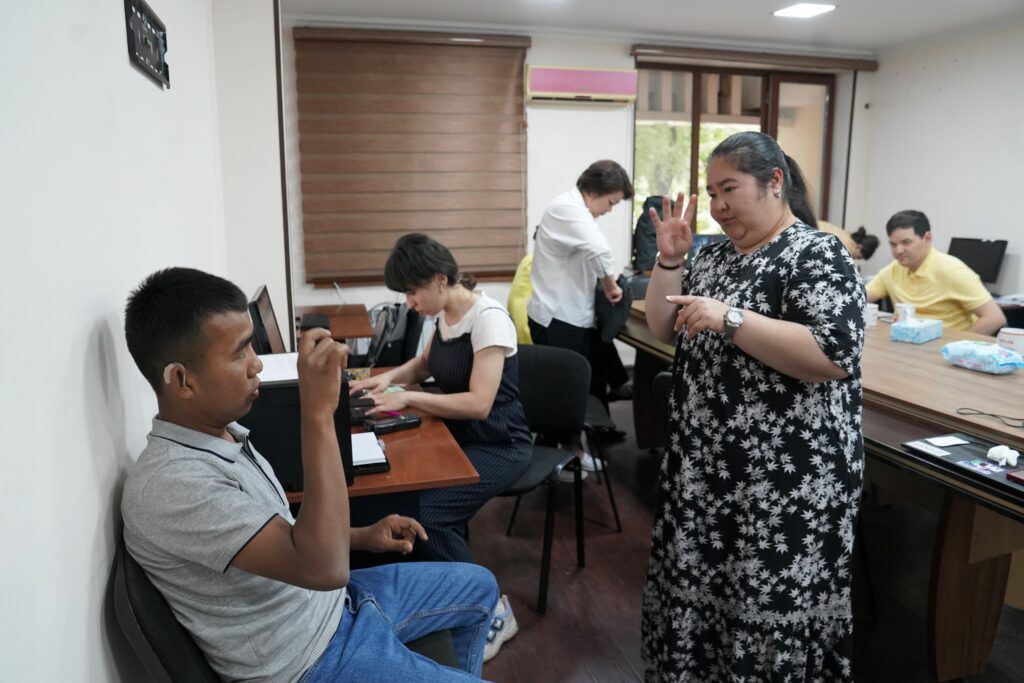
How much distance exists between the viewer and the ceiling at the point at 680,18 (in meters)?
4.52

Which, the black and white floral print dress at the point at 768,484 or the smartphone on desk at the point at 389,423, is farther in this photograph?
the smartphone on desk at the point at 389,423

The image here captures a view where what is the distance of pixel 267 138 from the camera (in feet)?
8.92

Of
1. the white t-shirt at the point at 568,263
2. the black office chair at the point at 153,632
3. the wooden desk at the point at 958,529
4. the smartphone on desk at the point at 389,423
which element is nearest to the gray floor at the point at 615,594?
the wooden desk at the point at 958,529

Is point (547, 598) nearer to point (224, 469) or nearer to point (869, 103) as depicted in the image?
point (224, 469)

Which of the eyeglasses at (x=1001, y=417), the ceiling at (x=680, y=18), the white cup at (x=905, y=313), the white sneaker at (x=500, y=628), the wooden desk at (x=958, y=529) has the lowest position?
the white sneaker at (x=500, y=628)

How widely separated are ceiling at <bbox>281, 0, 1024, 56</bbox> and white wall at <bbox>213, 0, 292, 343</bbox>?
2.03 meters

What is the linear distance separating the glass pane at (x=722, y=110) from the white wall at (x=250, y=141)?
4059mm

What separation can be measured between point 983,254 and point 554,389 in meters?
4.27

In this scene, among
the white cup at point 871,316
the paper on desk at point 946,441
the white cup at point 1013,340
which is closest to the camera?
the paper on desk at point 946,441

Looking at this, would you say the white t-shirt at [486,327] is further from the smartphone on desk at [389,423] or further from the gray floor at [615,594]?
the gray floor at [615,594]

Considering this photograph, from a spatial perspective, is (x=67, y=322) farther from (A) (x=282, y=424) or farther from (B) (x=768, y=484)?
(B) (x=768, y=484)

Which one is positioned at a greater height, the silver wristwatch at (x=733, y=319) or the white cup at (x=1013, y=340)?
the silver wristwatch at (x=733, y=319)

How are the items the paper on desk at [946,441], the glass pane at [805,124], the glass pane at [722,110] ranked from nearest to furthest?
the paper on desk at [946,441]
the glass pane at [722,110]
the glass pane at [805,124]

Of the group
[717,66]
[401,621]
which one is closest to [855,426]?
[401,621]
